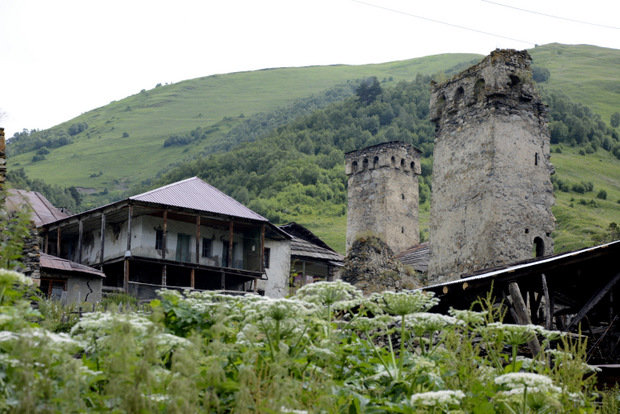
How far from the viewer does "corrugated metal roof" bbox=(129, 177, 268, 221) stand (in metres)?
28.2

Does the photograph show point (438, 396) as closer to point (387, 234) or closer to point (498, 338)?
point (498, 338)

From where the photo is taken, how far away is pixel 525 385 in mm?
4766

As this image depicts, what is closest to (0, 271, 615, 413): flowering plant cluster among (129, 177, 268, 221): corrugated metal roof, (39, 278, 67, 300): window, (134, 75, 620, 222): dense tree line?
(39, 278, 67, 300): window

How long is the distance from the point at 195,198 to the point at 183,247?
222 centimetres

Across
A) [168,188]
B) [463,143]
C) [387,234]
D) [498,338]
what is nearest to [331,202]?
[387,234]

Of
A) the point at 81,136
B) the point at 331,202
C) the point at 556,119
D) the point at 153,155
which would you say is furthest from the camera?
the point at 81,136

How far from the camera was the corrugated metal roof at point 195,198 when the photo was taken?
1109 inches

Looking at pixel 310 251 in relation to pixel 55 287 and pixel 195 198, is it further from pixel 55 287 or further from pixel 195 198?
pixel 55 287

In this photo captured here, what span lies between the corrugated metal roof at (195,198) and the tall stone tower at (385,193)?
1306cm

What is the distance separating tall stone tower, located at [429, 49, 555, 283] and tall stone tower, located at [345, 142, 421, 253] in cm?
2070

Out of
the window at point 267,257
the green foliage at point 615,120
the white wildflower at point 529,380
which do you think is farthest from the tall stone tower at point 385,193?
the green foliage at point 615,120

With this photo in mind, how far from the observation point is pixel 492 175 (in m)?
19.8

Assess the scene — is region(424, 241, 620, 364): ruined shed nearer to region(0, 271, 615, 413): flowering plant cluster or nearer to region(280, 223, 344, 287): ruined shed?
region(0, 271, 615, 413): flowering plant cluster

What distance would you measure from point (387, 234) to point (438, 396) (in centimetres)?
3774
